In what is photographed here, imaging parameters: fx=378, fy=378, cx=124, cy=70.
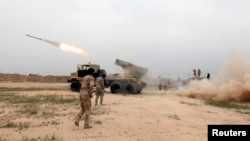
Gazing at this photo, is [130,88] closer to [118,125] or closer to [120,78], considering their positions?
[120,78]

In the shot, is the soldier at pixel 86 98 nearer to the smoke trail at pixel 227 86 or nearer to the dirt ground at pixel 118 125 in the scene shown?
the dirt ground at pixel 118 125

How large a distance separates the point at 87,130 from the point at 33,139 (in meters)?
1.86

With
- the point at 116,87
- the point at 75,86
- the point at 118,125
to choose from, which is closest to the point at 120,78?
the point at 116,87

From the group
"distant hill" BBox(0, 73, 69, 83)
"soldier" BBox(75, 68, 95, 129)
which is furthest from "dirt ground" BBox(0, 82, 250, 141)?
"distant hill" BBox(0, 73, 69, 83)

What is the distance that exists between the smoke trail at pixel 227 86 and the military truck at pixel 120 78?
148 inches

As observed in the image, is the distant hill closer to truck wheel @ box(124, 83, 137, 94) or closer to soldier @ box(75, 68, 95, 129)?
truck wheel @ box(124, 83, 137, 94)

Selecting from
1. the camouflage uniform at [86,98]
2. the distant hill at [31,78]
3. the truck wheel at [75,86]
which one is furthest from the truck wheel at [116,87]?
the distant hill at [31,78]

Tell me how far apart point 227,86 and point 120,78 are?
8651 millimetres

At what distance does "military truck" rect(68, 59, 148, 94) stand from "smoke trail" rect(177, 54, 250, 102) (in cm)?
375

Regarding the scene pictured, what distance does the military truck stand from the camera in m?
30.3

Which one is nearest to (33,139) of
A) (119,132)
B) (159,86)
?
(119,132)

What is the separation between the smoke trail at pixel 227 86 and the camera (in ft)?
86.5

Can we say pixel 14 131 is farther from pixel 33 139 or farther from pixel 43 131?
pixel 33 139

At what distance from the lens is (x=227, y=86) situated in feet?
88.4
